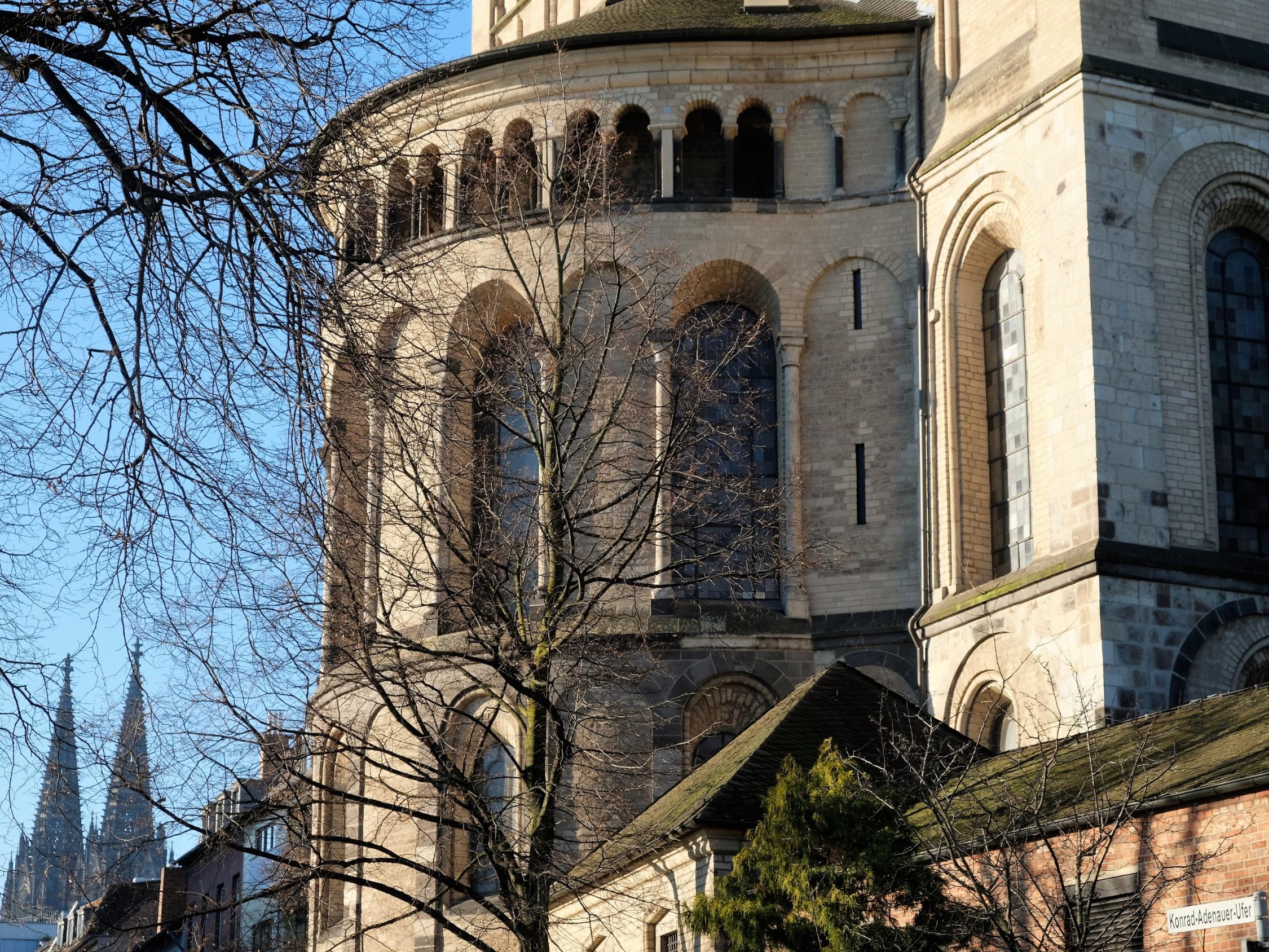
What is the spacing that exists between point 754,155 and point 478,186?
24.3ft

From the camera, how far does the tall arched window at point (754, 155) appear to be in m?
29.7

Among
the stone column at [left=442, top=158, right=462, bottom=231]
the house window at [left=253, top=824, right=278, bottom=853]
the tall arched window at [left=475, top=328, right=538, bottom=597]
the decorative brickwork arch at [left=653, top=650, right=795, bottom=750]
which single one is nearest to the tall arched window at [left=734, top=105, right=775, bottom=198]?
the stone column at [left=442, top=158, right=462, bottom=231]

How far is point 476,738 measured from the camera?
95.9 feet

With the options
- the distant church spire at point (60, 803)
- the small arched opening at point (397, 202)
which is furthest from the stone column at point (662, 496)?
the distant church spire at point (60, 803)

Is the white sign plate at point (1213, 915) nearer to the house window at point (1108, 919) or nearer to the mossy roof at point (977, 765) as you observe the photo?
the house window at point (1108, 919)

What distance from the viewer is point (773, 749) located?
2170 cm

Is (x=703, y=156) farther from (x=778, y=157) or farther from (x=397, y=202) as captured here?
(x=397, y=202)

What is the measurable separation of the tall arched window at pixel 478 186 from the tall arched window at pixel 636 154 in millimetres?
1950

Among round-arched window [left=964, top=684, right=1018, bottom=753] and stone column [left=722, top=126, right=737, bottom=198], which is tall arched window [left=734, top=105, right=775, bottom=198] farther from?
round-arched window [left=964, top=684, right=1018, bottom=753]

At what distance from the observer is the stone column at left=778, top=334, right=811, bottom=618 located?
27.7m

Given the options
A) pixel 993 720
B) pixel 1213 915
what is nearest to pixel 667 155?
pixel 993 720

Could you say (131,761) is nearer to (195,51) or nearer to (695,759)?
(195,51)

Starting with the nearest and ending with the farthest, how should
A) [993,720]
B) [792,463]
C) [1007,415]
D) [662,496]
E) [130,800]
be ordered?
1. [130,800]
2. [993,720]
3. [1007,415]
4. [662,496]
5. [792,463]

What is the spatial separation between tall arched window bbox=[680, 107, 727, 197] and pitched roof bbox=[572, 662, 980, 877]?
8.76m
